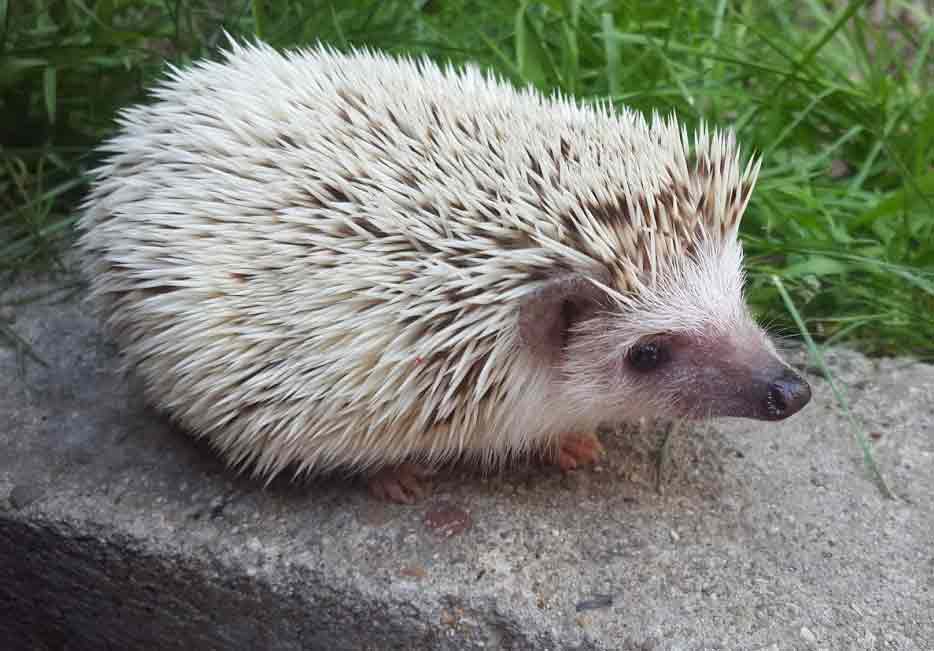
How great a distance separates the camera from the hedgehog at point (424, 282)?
8.07 ft

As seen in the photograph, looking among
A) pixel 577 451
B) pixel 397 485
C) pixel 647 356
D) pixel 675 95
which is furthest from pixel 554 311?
pixel 675 95

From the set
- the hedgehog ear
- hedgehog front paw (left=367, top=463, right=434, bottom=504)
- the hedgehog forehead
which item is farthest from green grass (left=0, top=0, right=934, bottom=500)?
hedgehog front paw (left=367, top=463, right=434, bottom=504)

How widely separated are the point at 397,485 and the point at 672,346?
759 mm

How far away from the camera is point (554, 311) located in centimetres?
250

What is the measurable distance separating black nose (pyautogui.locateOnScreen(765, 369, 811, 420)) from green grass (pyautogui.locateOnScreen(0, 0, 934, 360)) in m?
0.94

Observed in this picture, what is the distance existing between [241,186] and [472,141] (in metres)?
0.57

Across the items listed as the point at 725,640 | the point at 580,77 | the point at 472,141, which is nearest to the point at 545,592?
the point at 725,640

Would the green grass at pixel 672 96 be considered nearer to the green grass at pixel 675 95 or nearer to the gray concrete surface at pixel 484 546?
the green grass at pixel 675 95

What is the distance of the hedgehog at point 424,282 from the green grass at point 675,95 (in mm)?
937

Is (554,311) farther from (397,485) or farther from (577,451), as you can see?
(397,485)

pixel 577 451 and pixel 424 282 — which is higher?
pixel 424 282

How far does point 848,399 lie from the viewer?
311 cm

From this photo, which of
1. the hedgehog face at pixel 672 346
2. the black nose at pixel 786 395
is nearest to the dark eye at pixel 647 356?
the hedgehog face at pixel 672 346

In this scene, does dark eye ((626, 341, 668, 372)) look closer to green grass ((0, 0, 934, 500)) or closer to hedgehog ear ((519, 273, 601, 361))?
hedgehog ear ((519, 273, 601, 361))
